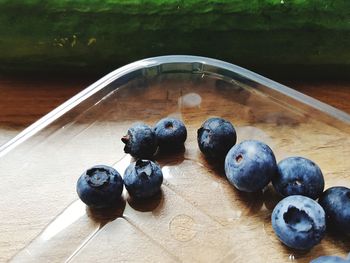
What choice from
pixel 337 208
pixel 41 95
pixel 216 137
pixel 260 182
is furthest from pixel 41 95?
pixel 337 208

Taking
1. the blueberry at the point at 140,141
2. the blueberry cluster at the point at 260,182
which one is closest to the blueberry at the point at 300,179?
the blueberry cluster at the point at 260,182

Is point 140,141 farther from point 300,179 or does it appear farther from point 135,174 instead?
point 300,179

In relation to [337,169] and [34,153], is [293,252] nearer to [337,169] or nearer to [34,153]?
[337,169]

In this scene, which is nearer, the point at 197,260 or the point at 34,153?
the point at 197,260

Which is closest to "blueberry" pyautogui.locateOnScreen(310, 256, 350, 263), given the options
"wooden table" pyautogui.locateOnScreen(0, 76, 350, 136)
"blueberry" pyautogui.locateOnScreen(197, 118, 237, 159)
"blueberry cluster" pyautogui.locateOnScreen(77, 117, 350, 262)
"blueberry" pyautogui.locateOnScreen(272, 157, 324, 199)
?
"blueberry cluster" pyautogui.locateOnScreen(77, 117, 350, 262)

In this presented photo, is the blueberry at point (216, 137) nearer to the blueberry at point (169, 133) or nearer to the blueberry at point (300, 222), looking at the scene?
the blueberry at point (169, 133)

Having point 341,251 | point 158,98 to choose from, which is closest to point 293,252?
point 341,251
